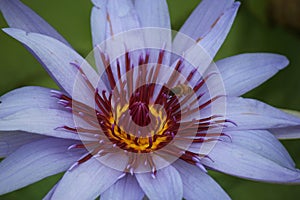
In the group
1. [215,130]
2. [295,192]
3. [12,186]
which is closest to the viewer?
[12,186]

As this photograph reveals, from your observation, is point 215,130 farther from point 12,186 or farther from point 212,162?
point 12,186

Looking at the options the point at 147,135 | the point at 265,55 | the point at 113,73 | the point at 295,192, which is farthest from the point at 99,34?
the point at 295,192

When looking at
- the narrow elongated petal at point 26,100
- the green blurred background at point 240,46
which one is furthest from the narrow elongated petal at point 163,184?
the green blurred background at point 240,46

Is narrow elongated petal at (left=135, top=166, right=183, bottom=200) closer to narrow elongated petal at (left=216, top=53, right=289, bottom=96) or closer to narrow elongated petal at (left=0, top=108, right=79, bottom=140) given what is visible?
narrow elongated petal at (left=0, top=108, right=79, bottom=140)

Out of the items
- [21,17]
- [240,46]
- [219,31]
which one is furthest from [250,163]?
[240,46]

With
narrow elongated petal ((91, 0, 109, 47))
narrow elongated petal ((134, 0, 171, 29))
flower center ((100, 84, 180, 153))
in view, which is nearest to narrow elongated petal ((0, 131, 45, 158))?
flower center ((100, 84, 180, 153))
